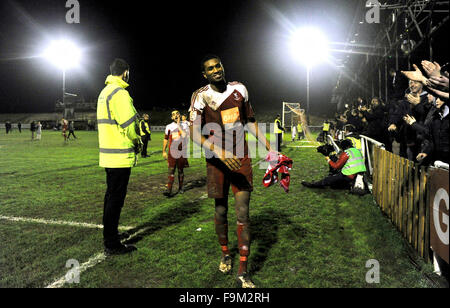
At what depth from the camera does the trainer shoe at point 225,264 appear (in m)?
3.33

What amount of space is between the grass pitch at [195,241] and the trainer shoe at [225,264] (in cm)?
7

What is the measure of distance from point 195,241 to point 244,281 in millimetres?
1344

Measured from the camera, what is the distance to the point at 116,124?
12.6 feet

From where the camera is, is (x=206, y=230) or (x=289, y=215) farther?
(x=289, y=215)

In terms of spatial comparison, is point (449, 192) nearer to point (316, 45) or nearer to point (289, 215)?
point (289, 215)

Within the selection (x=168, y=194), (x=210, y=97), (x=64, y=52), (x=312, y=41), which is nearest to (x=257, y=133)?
(x=210, y=97)

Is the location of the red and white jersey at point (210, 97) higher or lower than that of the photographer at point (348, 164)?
higher

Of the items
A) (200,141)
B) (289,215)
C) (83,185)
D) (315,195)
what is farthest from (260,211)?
(83,185)

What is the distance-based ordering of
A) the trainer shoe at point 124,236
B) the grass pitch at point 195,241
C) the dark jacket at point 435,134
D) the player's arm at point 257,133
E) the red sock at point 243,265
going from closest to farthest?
the red sock at point 243,265 → the grass pitch at point 195,241 → the player's arm at point 257,133 → the trainer shoe at point 124,236 → the dark jacket at point 435,134

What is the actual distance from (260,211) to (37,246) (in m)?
3.59

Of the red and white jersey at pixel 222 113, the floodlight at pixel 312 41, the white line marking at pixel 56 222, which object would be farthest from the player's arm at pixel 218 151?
the floodlight at pixel 312 41

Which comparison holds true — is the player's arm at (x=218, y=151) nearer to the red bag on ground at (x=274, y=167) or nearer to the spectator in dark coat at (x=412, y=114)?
the red bag on ground at (x=274, y=167)

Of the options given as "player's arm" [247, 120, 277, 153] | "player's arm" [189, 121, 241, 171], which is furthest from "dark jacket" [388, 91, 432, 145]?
"player's arm" [189, 121, 241, 171]

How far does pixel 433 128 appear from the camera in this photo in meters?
5.08
